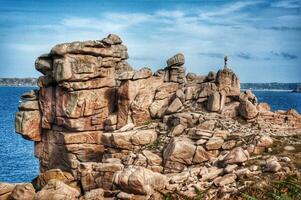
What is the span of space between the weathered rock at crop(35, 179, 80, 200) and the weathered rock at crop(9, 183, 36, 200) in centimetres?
133

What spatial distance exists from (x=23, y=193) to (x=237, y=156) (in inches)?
689

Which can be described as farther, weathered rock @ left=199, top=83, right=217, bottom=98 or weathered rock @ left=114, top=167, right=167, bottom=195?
weathered rock @ left=199, top=83, right=217, bottom=98

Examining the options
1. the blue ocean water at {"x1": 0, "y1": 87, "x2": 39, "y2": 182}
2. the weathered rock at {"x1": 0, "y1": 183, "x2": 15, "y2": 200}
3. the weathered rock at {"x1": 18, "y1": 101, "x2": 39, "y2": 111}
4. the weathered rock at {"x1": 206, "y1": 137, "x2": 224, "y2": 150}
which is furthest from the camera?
the blue ocean water at {"x1": 0, "y1": 87, "x2": 39, "y2": 182}

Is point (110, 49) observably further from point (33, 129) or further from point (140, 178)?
point (140, 178)

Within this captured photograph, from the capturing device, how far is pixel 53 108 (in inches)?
1826

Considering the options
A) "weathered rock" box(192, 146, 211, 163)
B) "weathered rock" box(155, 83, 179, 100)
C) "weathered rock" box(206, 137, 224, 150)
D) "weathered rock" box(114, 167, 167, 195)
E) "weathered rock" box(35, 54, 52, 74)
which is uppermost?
"weathered rock" box(35, 54, 52, 74)

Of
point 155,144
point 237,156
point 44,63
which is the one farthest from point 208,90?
point 44,63

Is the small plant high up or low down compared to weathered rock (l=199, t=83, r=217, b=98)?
down

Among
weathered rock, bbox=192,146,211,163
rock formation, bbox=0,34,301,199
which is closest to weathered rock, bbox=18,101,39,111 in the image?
rock formation, bbox=0,34,301,199

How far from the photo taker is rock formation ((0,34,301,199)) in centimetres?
→ 3300

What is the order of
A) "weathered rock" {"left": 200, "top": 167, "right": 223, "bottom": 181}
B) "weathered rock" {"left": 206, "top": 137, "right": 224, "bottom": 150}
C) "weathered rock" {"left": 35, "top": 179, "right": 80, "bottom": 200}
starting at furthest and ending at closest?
"weathered rock" {"left": 206, "top": 137, "right": 224, "bottom": 150} → "weathered rock" {"left": 35, "top": 179, "right": 80, "bottom": 200} → "weathered rock" {"left": 200, "top": 167, "right": 223, "bottom": 181}

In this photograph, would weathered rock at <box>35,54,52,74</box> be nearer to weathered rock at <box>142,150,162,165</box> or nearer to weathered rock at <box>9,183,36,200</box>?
weathered rock at <box>9,183,36,200</box>

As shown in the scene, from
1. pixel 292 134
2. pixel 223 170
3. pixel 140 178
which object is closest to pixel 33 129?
pixel 140 178

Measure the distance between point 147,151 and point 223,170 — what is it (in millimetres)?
8167
